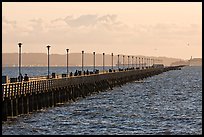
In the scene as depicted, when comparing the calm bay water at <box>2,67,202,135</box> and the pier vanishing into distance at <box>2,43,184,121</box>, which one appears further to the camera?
the pier vanishing into distance at <box>2,43,184,121</box>

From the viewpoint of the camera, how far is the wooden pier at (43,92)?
47656 mm

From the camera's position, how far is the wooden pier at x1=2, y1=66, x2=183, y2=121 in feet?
156

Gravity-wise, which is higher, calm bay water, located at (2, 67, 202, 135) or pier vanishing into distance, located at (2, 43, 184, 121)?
pier vanishing into distance, located at (2, 43, 184, 121)

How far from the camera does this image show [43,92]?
5891 cm

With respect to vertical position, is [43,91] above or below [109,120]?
above

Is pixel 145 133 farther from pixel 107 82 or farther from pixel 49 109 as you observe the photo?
pixel 107 82

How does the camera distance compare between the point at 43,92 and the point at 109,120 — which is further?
the point at 43,92

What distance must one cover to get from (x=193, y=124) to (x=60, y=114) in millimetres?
13018

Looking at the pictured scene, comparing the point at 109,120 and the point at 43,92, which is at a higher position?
the point at 43,92

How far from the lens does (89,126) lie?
45.5 m

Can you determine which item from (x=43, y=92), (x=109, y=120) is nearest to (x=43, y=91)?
(x=43, y=92)

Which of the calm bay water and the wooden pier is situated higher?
the wooden pier

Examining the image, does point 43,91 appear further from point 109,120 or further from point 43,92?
point 109,120

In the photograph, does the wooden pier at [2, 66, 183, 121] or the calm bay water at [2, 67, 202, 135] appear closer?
the calm bay water at [2, 67, 202, 135]
